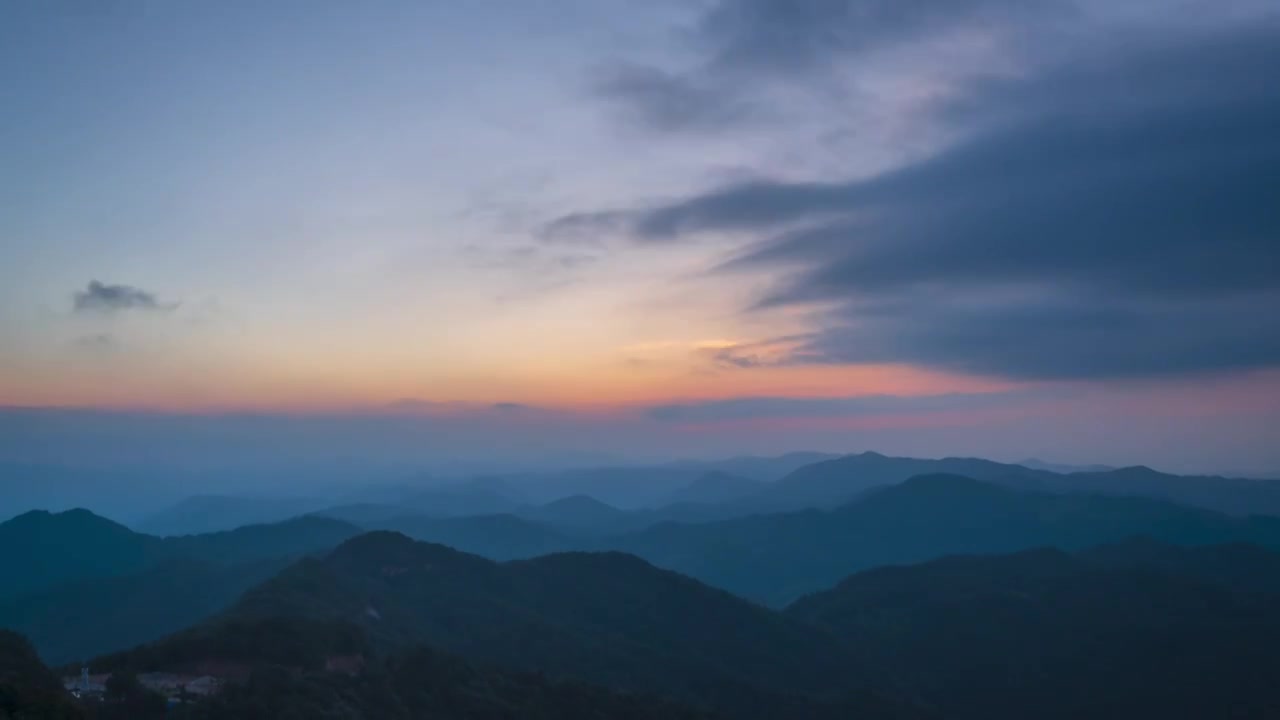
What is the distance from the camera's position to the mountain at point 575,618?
184 ft

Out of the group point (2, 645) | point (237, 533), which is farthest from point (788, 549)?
point (2, 645)

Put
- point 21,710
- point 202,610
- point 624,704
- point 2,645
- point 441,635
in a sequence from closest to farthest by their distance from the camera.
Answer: point 21,710 → point 2,645 → point 624,704 → point 441,635 → point 202,610

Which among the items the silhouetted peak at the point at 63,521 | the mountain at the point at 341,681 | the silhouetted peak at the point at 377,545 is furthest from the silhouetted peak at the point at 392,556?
the silhouetted peak at the point at 63,521

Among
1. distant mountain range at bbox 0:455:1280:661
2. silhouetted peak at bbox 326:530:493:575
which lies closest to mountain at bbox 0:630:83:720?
silhouetted peak at bbox 326:530:493:575

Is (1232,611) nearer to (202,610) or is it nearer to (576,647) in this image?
(576,647)

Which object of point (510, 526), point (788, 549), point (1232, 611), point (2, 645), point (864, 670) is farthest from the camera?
point (510, 526)

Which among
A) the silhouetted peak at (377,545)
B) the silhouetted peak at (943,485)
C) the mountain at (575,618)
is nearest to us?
the mountain at (575,618)

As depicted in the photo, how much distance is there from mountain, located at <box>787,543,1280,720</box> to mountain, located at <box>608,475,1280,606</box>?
44967 millimetres

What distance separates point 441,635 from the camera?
58.3 metres

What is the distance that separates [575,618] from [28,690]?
5530cm

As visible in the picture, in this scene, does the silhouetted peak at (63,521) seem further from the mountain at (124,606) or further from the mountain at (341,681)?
the mountain at (341,681)

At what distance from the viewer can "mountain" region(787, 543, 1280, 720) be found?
60.5 metres

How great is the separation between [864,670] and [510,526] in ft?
443

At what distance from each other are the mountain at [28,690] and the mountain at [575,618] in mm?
22240
